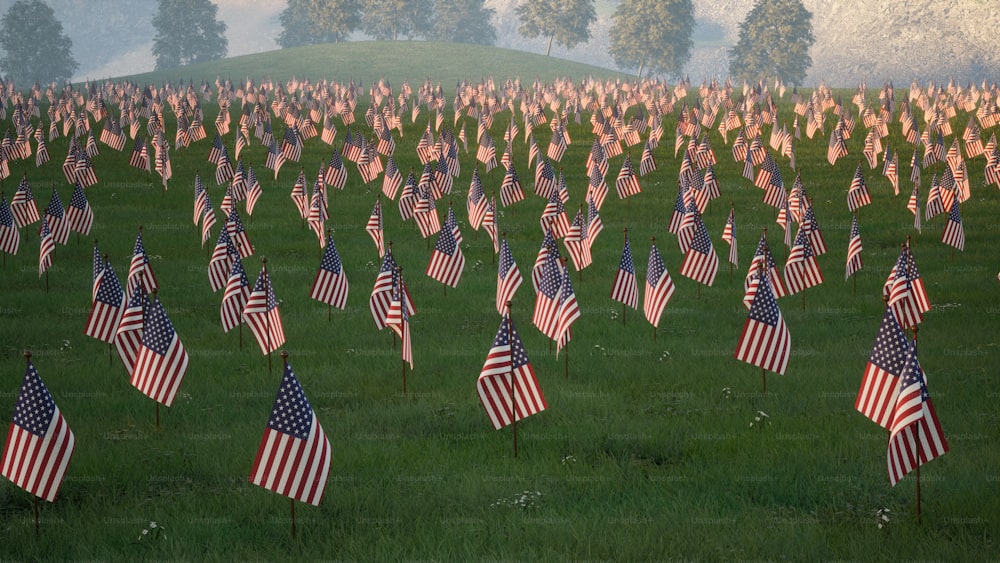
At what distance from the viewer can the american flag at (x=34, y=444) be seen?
1082 centimetres

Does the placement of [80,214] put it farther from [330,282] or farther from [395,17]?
[395,17]

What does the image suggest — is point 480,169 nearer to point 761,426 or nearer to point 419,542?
point 761,426

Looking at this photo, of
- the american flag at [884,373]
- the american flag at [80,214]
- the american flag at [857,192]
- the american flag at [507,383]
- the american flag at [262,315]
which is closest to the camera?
the american flag at [884,373]

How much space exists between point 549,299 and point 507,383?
4044 mm

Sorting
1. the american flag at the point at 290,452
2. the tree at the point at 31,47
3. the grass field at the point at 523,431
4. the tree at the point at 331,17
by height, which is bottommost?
the grass field at the point at 523,431

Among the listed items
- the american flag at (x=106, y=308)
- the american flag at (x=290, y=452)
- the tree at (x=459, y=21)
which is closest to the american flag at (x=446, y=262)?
the american flag at (x=106, y=308)

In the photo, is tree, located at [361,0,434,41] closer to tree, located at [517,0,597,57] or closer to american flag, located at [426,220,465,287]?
tree, located at [517,0,597,57]

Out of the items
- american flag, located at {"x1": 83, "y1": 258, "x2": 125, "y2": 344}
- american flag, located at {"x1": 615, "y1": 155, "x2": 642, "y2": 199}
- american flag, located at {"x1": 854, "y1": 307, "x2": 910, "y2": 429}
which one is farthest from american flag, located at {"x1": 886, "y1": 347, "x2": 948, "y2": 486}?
american flag, located at {"x1": 615, "y1": 155, "x2": 642, "y2": 199}

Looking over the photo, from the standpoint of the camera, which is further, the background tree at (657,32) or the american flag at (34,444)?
the background tree at (657,32)

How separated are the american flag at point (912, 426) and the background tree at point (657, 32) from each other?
459 feet

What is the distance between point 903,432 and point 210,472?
727 centimetres

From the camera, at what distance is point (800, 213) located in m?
28.3

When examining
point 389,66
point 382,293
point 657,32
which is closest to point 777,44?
point 657,32

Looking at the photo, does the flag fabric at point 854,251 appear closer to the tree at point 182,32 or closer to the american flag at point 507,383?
the american flag at point 507,383
